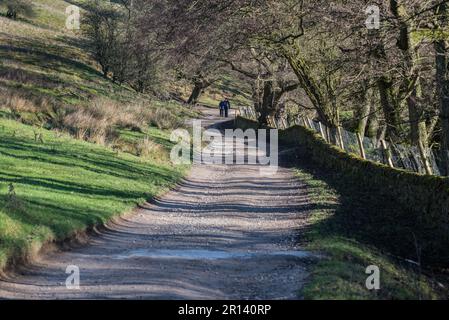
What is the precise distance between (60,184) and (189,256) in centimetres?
597

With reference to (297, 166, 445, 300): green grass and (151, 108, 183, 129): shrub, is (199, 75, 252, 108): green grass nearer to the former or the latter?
(151, 108, 183, 129): shrub

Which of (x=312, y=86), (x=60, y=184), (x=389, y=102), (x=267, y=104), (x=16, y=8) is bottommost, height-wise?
(x=60, y=184)

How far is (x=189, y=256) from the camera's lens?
11062 mm

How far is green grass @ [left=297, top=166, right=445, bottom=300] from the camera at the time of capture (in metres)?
8.23

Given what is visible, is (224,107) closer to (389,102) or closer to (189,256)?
(389,102)

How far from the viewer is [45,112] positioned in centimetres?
2900

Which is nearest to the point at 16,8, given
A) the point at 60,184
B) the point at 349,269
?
the point at 60,184

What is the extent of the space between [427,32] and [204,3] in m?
8.49

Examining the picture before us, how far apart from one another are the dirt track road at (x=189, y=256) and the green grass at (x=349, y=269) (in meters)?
0.31

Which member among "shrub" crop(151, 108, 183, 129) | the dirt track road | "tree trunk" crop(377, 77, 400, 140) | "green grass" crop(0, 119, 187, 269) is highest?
"shrub" crop(151, 108, 183, 129)

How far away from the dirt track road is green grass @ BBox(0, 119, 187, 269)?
44cm

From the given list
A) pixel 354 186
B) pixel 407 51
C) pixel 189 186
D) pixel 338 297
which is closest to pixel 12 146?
pixel 189 186

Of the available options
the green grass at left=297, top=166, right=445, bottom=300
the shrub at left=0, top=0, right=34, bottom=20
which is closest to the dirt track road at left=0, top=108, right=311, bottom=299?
the green grass at left=297, top=166, right=445, bottom=300

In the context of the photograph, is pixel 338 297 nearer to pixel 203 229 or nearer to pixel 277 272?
pixel 277 272
